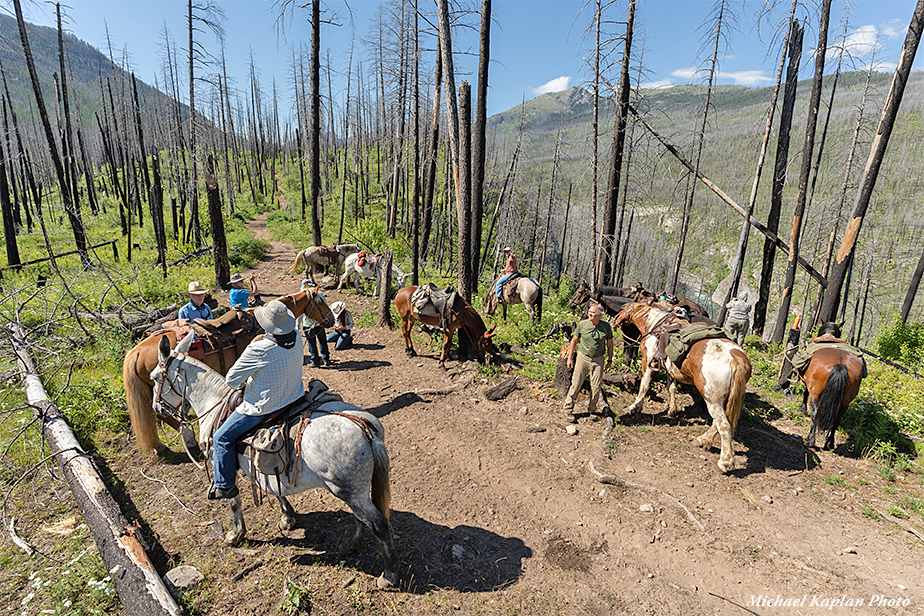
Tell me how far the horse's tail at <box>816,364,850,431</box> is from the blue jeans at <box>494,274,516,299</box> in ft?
24.6

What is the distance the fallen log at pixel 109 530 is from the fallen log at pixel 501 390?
5.55 metres

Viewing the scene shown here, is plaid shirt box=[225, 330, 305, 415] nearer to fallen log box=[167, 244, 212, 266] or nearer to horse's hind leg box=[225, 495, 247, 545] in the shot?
horse's hind leg box=[225, 495, 247, 545]

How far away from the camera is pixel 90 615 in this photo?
3.45 m

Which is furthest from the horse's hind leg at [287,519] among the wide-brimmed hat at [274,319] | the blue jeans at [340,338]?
the blue jeans at [340,338]

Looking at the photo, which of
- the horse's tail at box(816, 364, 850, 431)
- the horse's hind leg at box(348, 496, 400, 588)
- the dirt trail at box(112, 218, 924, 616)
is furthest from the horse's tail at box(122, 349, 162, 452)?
the horse's tail at box(816, 364, 850, 431)

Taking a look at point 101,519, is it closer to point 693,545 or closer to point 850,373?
point 693,545

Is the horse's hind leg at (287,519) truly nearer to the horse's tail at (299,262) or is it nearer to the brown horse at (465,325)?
the brown horse at (465,325)

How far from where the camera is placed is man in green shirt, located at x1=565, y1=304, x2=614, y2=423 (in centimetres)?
658

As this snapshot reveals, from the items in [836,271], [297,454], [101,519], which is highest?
[836,271]

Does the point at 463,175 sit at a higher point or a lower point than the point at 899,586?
higher

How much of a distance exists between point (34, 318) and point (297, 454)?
473 inches

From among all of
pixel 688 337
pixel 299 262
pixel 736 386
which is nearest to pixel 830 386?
pixel 736 386

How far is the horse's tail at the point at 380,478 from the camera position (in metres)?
3.63

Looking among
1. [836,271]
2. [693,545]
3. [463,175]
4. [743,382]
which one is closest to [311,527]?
[693,545]
